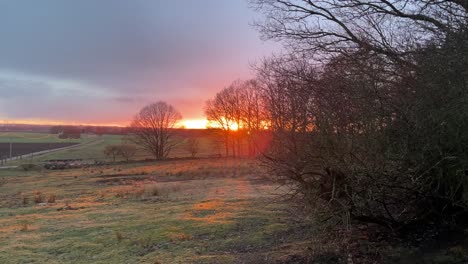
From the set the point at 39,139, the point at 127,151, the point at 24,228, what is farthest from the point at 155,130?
the point at 39,139

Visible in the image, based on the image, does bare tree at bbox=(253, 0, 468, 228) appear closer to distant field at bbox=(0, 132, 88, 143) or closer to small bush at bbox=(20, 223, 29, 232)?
small bush at bbox=(20, 223, 29, 232)

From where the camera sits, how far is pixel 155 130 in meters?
75.9

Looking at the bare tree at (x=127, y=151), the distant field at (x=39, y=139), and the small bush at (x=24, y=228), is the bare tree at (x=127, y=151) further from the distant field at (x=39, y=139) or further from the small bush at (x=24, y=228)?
the distant field at (x=39, y=139)

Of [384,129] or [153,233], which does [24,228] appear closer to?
[153,233]

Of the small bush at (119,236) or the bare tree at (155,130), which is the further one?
the bare tree at (155,130)

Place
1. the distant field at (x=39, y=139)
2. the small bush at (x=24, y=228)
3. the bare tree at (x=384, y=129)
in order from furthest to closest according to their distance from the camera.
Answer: the distant field at (x=39, y=139), the small bush at (x=24, y=228), the bare tree at (x=384, y=129)

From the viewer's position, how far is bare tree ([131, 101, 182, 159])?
74569mm

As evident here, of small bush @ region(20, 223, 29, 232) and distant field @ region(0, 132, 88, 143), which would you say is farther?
distant field @ region(0, 132, 88, 143)

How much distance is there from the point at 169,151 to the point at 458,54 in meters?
75.0

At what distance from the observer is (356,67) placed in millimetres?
7027

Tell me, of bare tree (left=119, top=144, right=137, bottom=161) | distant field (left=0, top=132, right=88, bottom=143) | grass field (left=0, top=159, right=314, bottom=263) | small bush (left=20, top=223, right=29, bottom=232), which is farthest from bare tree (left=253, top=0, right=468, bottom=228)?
distant field (left=0, top=132, right=88, bottom=143)

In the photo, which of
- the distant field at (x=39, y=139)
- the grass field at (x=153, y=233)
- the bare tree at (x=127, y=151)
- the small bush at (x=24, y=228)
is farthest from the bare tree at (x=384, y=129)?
the distant field at (x=39, y=139)

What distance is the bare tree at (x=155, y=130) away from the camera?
245ft

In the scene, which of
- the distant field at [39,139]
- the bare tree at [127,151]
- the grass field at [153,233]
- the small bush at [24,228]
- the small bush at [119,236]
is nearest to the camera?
the grass field at [153,233]
